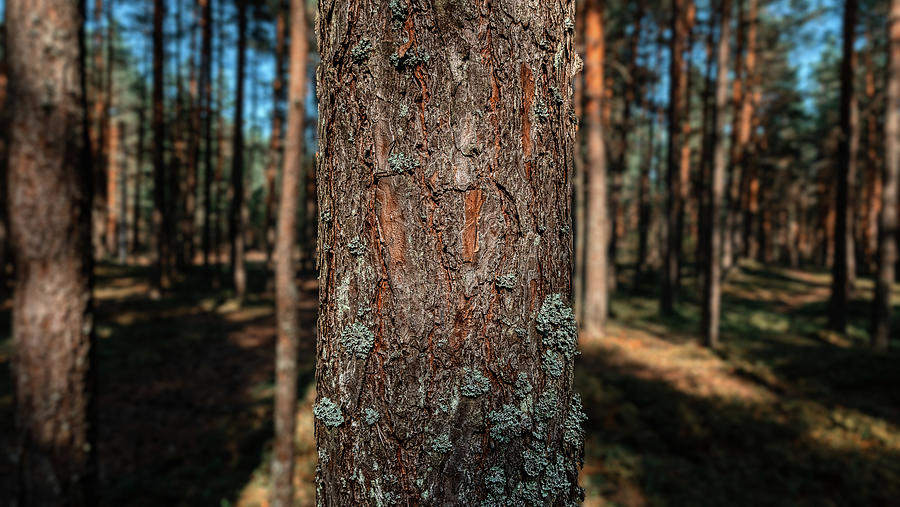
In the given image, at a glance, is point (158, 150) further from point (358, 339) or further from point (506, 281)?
point (506, 281)

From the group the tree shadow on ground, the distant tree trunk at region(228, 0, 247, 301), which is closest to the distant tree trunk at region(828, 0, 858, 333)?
the tree shadow on ground

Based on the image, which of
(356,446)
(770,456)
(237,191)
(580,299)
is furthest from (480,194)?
(237,191)

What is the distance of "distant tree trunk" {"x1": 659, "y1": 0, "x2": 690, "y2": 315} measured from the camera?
1723 centimetres

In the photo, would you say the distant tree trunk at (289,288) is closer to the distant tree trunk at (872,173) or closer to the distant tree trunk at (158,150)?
the distant tree trunk at (158,150)

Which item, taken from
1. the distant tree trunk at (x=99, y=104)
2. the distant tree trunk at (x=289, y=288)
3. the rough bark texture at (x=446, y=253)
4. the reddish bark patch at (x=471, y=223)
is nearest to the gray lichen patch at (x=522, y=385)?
the rough bark texture at (x=446, y=253)

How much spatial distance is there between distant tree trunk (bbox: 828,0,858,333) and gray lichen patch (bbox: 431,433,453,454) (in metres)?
16.9

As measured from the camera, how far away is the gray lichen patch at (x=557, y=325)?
119 cm

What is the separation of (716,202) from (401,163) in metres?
14.1

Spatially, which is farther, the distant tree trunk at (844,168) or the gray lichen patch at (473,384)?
the distant tree trunk at (844,168)

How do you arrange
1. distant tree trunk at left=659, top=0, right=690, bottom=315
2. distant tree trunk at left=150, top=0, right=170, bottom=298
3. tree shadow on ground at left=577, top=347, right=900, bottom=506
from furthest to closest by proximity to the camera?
distant tree trunk at left=659, top=0, right=690, bottom=315 → distant tree trunk at left=150, top=0, right=170, bottom=298 → tree shadow on ground at left=577, top=347, right=900, bottom=506

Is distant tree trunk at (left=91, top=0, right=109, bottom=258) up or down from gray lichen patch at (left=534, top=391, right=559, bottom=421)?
up

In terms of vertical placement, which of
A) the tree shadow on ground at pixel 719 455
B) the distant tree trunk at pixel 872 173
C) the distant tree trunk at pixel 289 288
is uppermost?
the distant tree trunk at pixel 872 173

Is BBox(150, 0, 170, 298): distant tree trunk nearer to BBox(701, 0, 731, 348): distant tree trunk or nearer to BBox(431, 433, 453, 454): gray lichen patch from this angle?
BBox(701, 0, 731, 348): distant tree trunk

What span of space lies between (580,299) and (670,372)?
4.95 m
